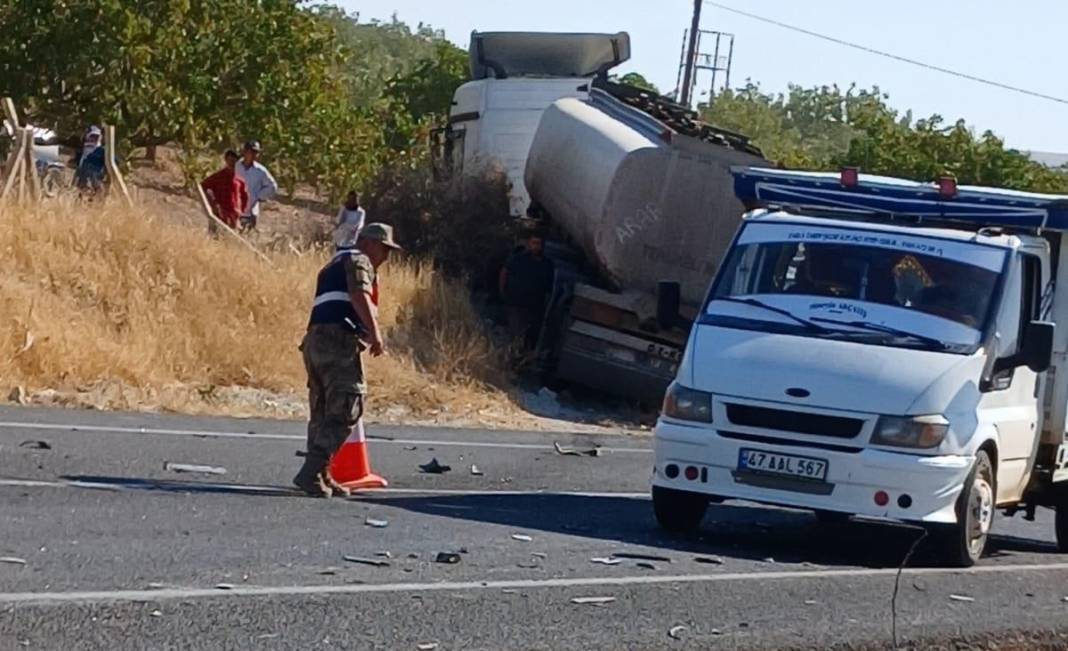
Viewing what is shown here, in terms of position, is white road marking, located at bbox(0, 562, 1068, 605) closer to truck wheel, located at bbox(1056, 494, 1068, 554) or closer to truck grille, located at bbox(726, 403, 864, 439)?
truck grille, located at bbox(726, 403, 864, 439)

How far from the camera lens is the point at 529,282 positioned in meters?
22.1

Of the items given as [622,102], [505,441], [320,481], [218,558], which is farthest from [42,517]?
[622,102]

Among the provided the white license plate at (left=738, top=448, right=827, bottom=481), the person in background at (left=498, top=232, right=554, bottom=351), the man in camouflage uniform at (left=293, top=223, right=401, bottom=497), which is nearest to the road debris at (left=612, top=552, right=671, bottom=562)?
the white license plate at (left=738, top=448, right=827, bottom=481)

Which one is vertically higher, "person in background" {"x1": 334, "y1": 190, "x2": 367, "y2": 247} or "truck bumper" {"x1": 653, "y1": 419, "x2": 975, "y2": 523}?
"truck bumper" {"x1": 653, "y1": 419, "x2": 975, "y2": 523}

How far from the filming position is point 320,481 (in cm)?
1212

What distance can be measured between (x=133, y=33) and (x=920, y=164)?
29426 millimetres

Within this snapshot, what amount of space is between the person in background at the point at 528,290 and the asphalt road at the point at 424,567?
23.4 feet

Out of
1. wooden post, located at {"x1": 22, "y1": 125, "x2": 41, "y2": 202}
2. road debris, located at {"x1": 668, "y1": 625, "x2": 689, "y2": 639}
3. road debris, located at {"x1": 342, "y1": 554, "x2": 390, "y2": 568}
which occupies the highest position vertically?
road debris, located at {"x1": 668, "y1": 625, "x2": 689, "y2": 639}

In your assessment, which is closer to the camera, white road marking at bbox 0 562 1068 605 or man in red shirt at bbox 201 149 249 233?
white road marking at bbox 0 562 1068 605

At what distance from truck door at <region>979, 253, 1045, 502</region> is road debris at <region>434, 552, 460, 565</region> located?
3.32 meters

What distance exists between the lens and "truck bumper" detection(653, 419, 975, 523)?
10.7m

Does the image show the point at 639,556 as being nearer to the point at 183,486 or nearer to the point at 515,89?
the point at 183,486

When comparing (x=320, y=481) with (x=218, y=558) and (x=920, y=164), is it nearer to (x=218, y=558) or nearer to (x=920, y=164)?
(x=218, y=558)

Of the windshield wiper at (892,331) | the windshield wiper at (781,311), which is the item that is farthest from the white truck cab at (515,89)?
the windshield wiper at (892,331)
